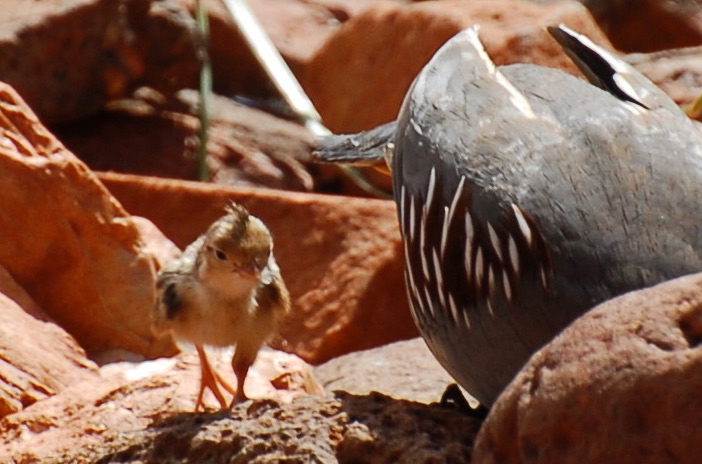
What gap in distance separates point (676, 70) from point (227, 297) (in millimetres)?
3272

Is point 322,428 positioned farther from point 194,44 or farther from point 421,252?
point 194,44

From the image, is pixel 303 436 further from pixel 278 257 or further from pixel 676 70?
pixel 676 70

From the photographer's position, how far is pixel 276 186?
7754mm

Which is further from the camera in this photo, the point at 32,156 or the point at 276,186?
the point at 276,186

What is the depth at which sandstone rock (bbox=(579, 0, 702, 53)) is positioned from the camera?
8.58 meters

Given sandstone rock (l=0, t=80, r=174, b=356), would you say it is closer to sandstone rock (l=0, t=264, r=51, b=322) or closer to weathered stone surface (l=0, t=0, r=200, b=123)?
sandstone rock (l=0, t=264, r=51, b=322)

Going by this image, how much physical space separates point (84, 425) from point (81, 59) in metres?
3.51

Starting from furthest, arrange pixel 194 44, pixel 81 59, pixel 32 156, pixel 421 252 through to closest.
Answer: pixel 194 44
pixel 81 59
pixel 32 156
pixel 421 252

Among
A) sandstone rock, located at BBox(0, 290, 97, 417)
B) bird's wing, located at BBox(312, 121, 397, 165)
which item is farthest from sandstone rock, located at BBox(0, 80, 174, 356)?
bird's wing, located at BBox(312, 121, 397, 165)

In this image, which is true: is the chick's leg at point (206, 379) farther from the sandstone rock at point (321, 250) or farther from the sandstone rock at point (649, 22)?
the sandstone rock at point (649, 22)

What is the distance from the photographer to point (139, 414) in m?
4.27

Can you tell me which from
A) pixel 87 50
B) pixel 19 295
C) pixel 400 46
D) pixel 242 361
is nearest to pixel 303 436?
pixel 242 361

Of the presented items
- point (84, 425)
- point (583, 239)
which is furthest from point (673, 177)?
point (84, 425)

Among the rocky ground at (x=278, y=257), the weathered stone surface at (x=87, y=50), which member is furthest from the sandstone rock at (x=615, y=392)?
the weathered stone surface at (x=87, y=50)
